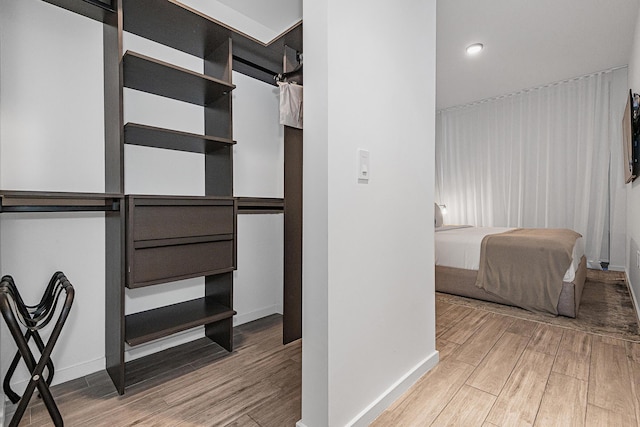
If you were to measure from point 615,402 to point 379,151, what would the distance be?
65.1 inches

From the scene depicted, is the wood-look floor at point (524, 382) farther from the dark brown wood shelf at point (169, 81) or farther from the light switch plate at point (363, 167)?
the dark brown wood shelf at point (169, 81)

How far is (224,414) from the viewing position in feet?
4.80

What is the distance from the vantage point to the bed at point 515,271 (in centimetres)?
258

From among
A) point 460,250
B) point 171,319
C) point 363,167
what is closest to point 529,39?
point 460,250

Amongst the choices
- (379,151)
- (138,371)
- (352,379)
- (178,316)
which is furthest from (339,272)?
(138,371)

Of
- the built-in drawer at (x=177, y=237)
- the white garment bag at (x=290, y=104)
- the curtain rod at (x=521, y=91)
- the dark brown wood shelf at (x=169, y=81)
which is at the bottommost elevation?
the built-in drawer at (x=177, y=237)

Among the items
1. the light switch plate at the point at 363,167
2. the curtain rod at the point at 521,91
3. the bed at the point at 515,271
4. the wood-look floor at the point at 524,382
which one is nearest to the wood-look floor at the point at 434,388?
the wood-look floor at the point at 524,382

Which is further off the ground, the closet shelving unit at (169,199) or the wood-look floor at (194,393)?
the closet shelving unit at (169,199)

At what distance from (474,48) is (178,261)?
3.60 meters

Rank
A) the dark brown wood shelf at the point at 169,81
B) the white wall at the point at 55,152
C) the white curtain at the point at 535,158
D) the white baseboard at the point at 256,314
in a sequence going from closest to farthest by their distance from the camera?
the white wall at the point at 55,152
the dark brown wood shelf at the point at 169,81
the white baseboard at the point at 256,314
the white curtain at the point at 535,158

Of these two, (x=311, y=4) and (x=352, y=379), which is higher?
(x=311, y=4)

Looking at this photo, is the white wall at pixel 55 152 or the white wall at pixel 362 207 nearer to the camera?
the white wall at pixel 362 207

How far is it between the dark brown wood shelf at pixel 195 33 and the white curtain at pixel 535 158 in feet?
13.6

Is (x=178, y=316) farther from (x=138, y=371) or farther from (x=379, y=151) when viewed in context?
(x=379, y=151)
